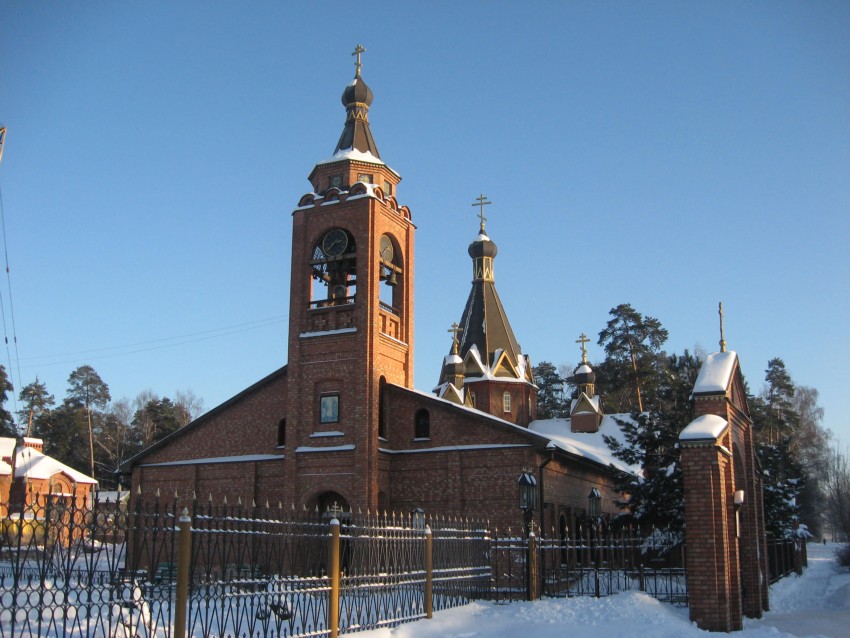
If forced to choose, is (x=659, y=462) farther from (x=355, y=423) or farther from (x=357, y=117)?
(x=357, y=117)

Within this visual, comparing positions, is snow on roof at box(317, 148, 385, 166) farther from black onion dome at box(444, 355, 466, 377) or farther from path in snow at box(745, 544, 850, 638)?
path in snow at box(745, 544, 850, 638)

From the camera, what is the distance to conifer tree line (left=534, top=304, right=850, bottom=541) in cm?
2184

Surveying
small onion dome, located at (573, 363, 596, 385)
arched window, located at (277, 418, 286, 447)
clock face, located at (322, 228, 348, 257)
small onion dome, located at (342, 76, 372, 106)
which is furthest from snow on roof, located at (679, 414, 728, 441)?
small onion dome, located at (573, 363, 596, 385)

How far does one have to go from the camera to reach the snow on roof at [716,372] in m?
14.8

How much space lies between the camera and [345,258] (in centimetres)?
2394

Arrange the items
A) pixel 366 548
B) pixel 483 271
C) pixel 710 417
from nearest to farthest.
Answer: pixel 366 548, pixel 710 417, pixel 483 271

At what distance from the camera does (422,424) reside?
23750mm

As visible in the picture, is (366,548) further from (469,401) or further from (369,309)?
Result: (469,401)

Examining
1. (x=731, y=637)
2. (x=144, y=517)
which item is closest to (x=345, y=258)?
(x=731, y=637)

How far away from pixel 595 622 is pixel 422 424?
10.9 metres

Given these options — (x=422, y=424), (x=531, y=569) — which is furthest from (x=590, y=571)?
(x=422, y=424)

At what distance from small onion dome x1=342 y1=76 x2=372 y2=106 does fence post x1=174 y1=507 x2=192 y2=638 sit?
2008 centimetres

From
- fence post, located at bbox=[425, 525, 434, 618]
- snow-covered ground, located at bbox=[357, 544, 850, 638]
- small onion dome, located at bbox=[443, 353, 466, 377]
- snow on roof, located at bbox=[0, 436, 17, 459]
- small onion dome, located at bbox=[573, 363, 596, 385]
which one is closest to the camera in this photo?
snow-covered ground, located at bbox=[357, 544, 850, 638]

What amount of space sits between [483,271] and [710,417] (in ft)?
78.4
